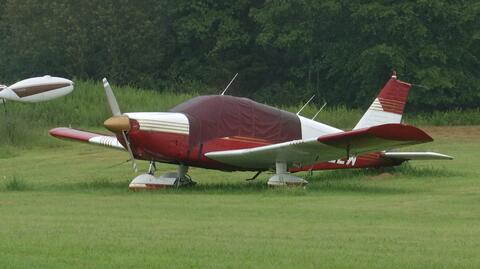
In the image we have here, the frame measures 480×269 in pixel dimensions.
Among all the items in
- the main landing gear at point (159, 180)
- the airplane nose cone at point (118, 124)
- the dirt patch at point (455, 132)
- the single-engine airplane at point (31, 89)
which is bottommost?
the dirt patch at point (455, 132)

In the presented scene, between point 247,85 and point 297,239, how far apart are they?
43.4 metres

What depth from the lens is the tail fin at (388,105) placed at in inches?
806

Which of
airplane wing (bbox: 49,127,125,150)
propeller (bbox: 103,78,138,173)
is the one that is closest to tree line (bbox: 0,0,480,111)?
airplane wing (bbox: 49,127,125,150)

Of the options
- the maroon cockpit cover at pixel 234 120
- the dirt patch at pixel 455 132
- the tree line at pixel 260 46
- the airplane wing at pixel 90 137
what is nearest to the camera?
the maroon cockpit cover at pixel 234 120

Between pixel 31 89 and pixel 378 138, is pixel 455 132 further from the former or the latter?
pixel 378 138

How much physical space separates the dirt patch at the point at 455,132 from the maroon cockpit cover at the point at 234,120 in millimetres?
13713

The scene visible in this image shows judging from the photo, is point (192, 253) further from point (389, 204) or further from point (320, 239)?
point (389, 204)

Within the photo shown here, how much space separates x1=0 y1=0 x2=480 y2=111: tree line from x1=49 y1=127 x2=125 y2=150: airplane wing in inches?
1012

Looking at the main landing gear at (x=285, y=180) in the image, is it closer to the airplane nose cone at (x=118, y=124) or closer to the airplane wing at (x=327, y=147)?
the airplane wing at (x=327, y=147)

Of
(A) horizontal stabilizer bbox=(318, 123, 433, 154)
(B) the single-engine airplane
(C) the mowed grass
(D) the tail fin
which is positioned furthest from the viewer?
(B) the single-engine airplane

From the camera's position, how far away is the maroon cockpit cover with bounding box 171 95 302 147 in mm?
18688

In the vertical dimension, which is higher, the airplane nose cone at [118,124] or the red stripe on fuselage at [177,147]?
the airplane nose cone at [118,124]

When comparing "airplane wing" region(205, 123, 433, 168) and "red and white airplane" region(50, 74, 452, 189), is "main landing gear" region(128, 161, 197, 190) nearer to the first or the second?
"red and white airplane" region(50, 74, 452, 189)

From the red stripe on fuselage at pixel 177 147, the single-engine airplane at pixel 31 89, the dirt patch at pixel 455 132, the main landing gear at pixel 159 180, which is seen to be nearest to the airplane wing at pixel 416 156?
the red stripe on fuselage at pixel 177 147
